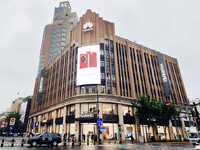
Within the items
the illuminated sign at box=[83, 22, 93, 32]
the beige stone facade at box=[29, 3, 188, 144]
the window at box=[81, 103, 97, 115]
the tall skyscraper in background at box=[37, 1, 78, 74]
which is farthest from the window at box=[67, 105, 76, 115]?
the tall skyscraper in background at box=[37, 1, 78, 74]

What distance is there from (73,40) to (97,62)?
13458mm

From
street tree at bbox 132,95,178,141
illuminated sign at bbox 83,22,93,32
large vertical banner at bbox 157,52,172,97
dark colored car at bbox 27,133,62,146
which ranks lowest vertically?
dark colored car at bbox 27,133,62,146

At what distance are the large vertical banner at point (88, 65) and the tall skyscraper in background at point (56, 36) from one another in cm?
6779

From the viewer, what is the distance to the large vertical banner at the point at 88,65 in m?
34.8

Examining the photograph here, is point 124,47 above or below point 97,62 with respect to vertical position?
above

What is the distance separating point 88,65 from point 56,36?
268 feet

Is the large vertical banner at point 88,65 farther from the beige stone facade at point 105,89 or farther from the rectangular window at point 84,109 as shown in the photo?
the rectangular window at point 84,109

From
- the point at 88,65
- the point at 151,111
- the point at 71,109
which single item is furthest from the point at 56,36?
the point at 151,111

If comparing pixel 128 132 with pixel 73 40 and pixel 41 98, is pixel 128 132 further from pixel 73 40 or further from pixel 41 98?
pixel 41 98

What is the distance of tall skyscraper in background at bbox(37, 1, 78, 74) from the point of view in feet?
328

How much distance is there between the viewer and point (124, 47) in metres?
44.8

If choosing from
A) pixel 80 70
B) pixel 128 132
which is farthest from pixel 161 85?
pixel 80 70

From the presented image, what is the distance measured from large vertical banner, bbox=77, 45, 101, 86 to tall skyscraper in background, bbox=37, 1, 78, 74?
6779 cm

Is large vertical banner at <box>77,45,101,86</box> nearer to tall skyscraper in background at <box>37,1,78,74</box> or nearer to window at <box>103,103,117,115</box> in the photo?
window at <box>103,103,117,115</box>
